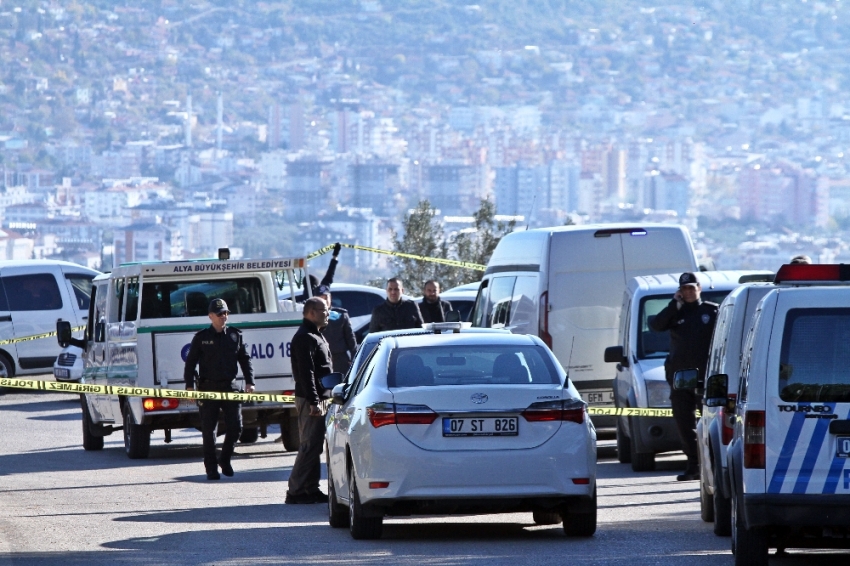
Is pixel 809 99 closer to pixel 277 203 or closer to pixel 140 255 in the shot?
pixel 277 203

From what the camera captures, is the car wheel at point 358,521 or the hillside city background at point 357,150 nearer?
the car wheel at point 358,521

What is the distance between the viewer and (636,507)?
12305mm

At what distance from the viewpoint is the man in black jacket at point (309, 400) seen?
42.6 ft

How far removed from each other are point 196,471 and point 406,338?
6.40 metres

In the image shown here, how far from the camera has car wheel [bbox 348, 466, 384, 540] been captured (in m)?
10.2

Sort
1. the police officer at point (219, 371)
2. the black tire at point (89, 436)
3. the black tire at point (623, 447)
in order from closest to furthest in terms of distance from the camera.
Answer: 1. the police officer at point (219, 371)
2. the black tire at point (623, 447)
3. the black tire at point (89, 436)

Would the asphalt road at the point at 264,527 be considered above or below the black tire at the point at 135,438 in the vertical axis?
above

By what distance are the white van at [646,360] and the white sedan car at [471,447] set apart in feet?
15.7

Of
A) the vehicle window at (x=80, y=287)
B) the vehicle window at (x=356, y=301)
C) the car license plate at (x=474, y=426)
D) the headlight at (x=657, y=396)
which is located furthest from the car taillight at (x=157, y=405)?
the vehicle window at (x=80, y=287)

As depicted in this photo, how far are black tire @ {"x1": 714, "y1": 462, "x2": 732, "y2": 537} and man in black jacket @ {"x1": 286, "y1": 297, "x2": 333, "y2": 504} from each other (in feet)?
12.4

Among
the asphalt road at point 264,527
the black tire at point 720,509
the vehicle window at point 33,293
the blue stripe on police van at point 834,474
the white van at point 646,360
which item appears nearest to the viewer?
the blue stripe on police van at point 834,474

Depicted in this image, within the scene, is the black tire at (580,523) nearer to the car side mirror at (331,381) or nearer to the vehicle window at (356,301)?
the car side mirror at (331,381)

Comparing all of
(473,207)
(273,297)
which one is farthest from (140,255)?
(273,297)

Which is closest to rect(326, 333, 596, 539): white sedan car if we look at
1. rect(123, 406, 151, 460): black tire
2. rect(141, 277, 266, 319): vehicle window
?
rect(123, 406, 151, 460): black tire
